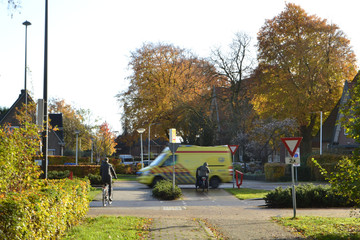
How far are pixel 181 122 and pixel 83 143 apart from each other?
40751mm

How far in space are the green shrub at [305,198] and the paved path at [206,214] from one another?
0.74m

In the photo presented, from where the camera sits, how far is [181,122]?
46.1m

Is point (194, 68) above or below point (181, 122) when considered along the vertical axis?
above

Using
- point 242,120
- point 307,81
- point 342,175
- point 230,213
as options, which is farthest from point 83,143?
point 342,175

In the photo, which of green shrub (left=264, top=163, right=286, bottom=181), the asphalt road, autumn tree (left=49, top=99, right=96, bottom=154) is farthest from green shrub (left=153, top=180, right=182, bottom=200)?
autumn tree (left=49, top=99, right=96, bottom=154)

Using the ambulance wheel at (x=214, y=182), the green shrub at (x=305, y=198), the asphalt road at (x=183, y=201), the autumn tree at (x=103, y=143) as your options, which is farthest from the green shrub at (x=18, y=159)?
the autumn tree at (x=103, y=143)

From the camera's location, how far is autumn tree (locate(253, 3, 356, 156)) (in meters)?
42.2

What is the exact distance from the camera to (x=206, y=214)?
16172mm

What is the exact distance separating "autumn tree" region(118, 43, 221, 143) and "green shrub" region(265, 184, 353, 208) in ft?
98.2

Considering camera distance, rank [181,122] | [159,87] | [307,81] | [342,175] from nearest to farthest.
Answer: [342,175]
[307,81]
[181,122]
[159,87]

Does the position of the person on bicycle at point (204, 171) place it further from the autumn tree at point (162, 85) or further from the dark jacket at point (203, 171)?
the autumn tree at point (162, 85)

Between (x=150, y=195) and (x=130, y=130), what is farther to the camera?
(x=130, y=130)

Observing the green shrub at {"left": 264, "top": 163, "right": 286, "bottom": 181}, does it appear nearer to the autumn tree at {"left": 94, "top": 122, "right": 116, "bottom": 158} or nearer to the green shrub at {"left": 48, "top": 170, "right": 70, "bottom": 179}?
the green shrub at {"left": 48, "top": 170, "right": 70, "bottom": 179}

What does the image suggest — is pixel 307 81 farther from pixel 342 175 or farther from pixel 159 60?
pixel 342 175
